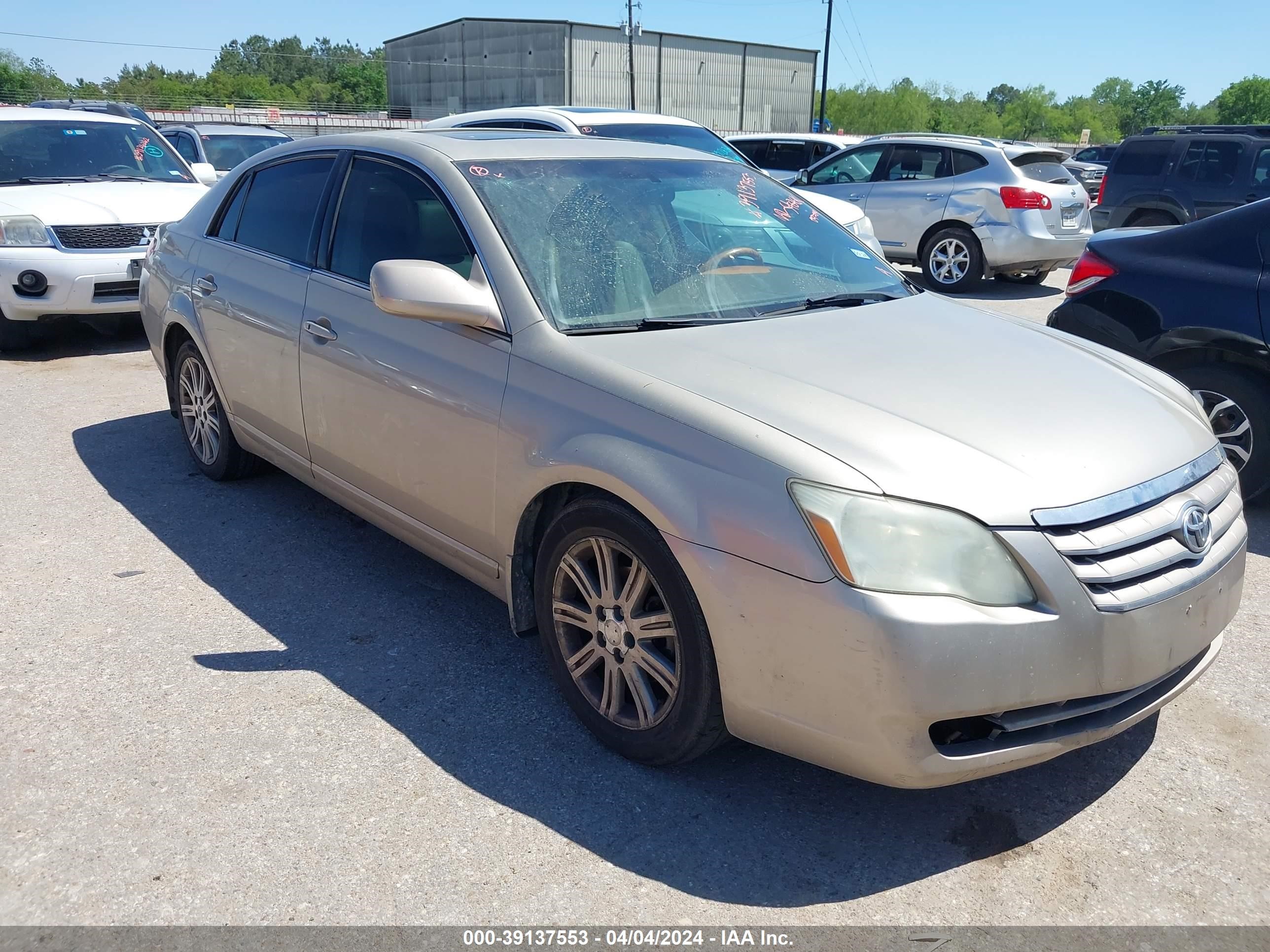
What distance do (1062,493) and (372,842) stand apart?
1.93 m

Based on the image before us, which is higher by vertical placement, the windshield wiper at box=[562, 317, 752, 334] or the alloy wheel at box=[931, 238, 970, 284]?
the windshield wiper at box=[562, 317, 752, 334]

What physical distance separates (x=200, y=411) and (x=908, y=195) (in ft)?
29.6

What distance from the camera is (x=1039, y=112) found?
104 meters

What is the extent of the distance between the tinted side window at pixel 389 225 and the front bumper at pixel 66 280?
488 cm

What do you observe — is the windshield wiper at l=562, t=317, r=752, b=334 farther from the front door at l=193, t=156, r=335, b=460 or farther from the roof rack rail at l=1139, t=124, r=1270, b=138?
the roof rack rail at l=1139, t=124, r=1270, b=138

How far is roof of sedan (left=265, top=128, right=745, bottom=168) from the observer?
374 cm

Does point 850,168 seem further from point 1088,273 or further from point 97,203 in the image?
point 97,203

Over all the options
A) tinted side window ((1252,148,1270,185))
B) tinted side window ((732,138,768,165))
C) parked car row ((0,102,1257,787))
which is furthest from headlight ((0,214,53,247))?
tinted side window ((1252,148,1270,185))

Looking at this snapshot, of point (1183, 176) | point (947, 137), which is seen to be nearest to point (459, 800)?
point (947, 137)

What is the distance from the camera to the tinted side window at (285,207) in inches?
168

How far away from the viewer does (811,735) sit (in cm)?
251

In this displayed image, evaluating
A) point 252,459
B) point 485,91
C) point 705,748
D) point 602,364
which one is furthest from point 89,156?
point 485,91

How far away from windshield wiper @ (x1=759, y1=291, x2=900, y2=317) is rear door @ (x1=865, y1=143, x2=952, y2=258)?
850cm

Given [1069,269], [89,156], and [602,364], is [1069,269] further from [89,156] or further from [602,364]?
[602,364]
